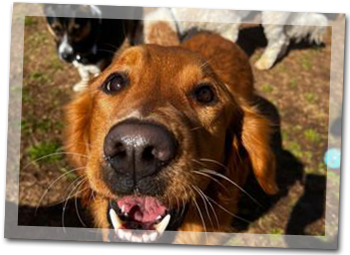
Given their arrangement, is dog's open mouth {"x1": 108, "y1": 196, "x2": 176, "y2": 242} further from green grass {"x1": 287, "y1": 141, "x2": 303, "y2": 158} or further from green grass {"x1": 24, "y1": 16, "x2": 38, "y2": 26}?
green grass {"x1": 24, "y1": 16, "x2": 38, "y2": 26}

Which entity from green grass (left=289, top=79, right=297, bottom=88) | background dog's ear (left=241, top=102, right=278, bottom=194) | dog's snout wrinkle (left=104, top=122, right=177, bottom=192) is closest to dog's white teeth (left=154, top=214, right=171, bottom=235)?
dog's snout wrinkle (left=104, top=122, right=177, bottom=192)

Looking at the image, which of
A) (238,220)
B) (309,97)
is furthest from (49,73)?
(309,97)

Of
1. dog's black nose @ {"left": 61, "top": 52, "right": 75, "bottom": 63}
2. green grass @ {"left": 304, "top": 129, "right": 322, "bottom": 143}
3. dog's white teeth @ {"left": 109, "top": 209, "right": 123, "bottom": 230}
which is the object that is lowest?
green grass @ {"left": 304, "top": 129, "right": 322, "bottom": 143}

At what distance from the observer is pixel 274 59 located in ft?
23.9

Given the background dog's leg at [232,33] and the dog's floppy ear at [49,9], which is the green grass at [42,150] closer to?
the dog's floppy ear at [49,9]

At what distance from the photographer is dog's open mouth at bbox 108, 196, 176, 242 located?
107 inches

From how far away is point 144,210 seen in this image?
9.11 ft

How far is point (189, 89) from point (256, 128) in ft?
3.16

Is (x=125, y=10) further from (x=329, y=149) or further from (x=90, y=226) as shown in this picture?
(x=329, y=149)

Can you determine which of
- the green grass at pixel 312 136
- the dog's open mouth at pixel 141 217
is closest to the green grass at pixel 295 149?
the green grass at pixel 312 136

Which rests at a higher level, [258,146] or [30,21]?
[258,146]

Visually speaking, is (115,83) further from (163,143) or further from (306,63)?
(306,63)

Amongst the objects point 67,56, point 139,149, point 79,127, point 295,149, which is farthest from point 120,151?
point 67,56

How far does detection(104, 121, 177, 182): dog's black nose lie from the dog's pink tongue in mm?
650
